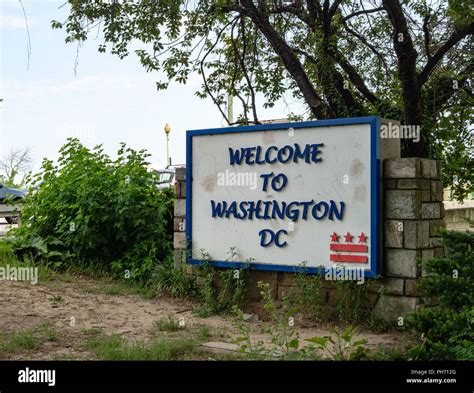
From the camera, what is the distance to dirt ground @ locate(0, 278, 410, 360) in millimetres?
6668

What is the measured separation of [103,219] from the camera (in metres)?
10.5

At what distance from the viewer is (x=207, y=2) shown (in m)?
11.9

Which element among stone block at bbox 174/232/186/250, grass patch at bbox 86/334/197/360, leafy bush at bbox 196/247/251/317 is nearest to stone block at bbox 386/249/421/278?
leafy bush at bbox 196/247/251/317

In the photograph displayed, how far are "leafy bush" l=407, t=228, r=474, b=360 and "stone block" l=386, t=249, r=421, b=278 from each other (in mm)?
1497

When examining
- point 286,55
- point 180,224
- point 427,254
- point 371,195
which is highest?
point 286,55

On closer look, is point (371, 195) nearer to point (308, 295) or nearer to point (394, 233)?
point (394, 233)

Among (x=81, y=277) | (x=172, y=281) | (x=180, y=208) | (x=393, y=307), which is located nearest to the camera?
(x=393, y=307)

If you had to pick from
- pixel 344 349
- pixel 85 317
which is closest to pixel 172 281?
pixel 85 317

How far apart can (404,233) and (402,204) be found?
→ 1.03 feet

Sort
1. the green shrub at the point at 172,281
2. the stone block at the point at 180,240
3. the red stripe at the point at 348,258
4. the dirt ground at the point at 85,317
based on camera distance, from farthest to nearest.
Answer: the stone block at the point at 180,240 < the green shrub at the point at 172,281 < the red stripe at the point at 348,258 < the dirt ground at the point at 85,317

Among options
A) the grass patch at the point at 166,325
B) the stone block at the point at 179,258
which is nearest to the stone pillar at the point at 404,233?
the grass patch at the point at 166,325

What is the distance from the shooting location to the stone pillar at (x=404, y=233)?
7367 mm

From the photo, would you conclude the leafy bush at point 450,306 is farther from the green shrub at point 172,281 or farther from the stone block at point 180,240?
the stone block at point 180,240

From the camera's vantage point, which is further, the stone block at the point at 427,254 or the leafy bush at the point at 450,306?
the stone block at the point at 427,254
